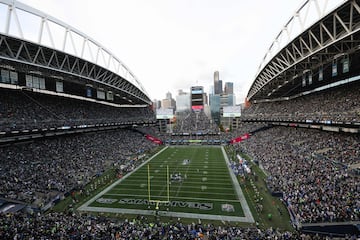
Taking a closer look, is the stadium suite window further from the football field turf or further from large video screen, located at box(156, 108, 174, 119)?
large video screen, located at box(156, 108, 174, 119)

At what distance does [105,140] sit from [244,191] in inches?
1102

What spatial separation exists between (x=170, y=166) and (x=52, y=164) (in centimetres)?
1580

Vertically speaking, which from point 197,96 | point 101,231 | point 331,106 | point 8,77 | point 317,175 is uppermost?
point 197,96

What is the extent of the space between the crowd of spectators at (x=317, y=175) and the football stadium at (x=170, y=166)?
10 centimetres

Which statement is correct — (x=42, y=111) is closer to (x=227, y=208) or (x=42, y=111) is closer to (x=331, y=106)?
(x=227, y=208)

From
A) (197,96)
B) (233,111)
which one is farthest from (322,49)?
(197,96)

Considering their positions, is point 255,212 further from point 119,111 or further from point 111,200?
point 119,111

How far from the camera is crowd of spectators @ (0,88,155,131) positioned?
24.0 m

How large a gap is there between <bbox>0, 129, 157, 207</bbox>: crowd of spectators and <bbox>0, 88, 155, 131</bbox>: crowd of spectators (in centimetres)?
279

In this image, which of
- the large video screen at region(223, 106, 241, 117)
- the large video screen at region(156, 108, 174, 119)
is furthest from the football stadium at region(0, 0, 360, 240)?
the large video screen at region(156, 108, 174, 119)

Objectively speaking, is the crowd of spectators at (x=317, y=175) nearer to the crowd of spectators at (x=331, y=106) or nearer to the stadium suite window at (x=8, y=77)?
the crowd of spectators at (x=331, y=106)

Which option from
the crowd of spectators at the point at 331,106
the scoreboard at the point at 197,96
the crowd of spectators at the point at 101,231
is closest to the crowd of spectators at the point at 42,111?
the crowd of spectators at the point at 101,231

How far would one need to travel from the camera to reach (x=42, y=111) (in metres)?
29.3

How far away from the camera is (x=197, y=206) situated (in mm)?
17406
